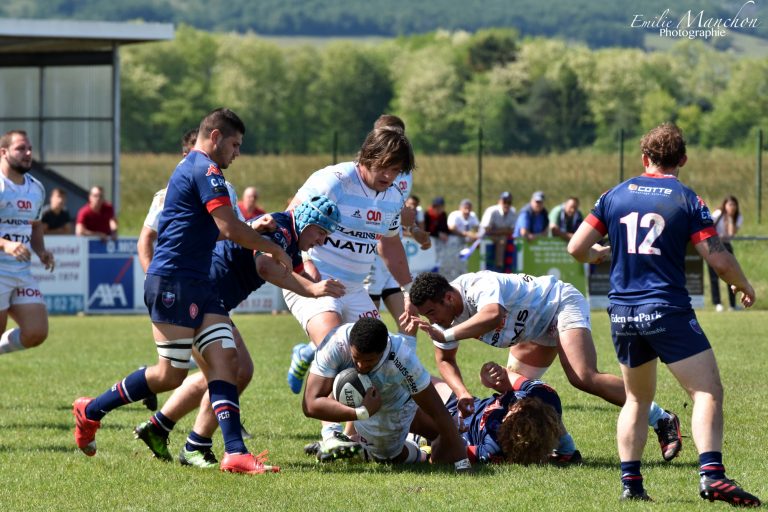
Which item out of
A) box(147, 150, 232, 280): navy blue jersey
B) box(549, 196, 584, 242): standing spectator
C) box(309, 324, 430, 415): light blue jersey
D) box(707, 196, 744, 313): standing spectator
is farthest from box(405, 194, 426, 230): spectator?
box(147, 150, 232, 280): navy blue jersey

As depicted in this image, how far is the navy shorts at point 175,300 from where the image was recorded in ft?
21.6

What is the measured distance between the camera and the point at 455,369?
7453 millimetres

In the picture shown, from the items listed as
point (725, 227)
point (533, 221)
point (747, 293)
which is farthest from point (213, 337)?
point (725, 227)

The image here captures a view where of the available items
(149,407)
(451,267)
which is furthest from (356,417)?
(451,267)

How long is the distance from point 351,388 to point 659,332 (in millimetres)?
1848

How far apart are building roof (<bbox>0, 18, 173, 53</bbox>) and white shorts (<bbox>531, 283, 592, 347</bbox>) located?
833 inches

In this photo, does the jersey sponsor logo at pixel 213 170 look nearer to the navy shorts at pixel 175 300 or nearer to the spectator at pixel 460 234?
the navy shorts at pixel 175 300

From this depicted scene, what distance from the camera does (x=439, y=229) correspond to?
20859 mm

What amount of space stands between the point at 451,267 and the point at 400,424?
1363 centimetres

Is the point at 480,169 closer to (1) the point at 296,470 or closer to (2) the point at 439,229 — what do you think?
(2) the point at 439,229

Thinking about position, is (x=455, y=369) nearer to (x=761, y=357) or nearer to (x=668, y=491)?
(x=668, y=491)

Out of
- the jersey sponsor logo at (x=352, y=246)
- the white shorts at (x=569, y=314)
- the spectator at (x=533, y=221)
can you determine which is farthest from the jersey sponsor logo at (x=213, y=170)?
the spectator at (x=533, y=221)

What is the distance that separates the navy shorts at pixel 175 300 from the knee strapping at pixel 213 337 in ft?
0.23

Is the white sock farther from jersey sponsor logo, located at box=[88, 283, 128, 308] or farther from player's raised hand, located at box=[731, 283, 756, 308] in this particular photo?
jersey sponsor logo, located at box=[88, 283, 128, 308]
